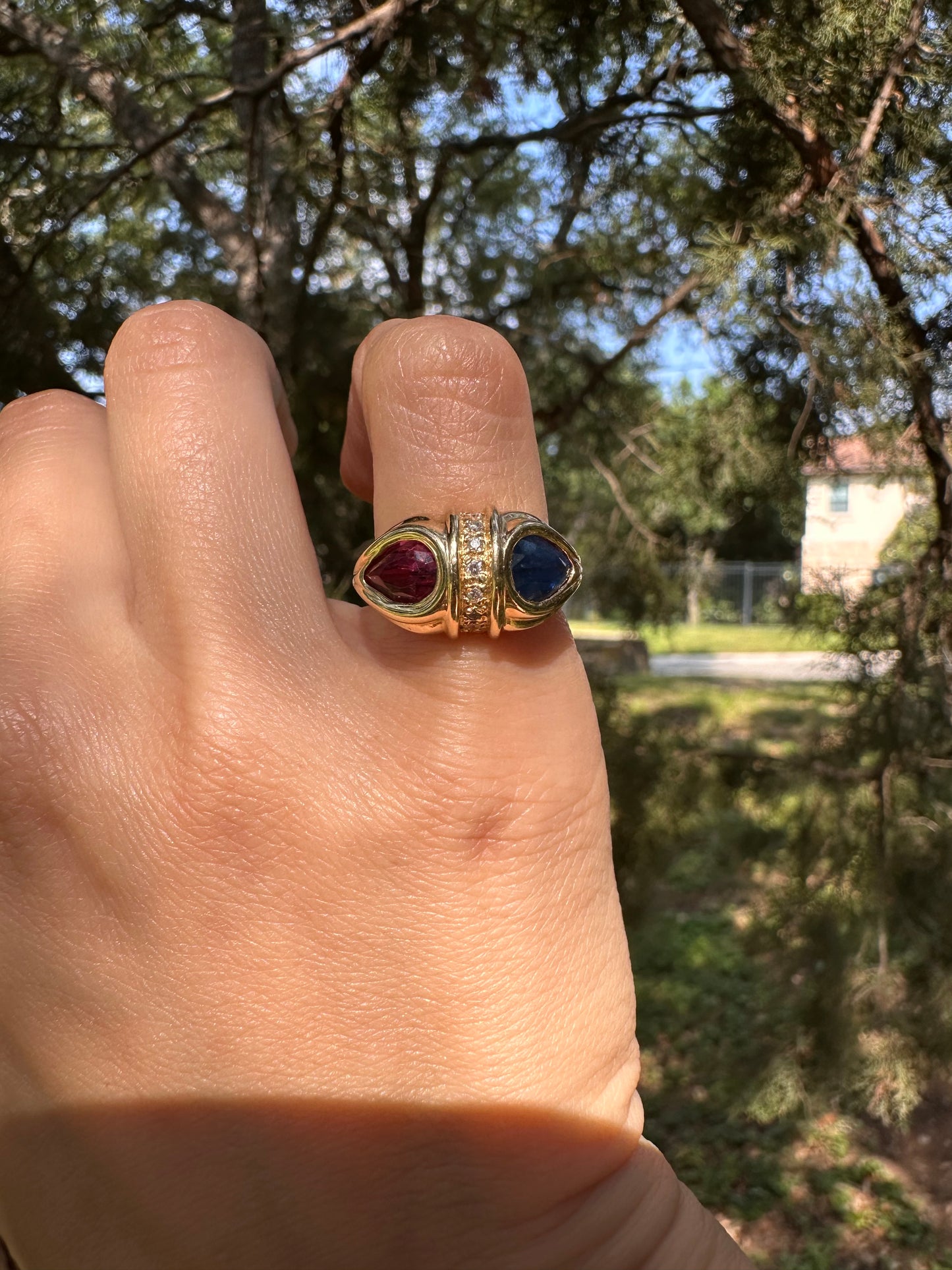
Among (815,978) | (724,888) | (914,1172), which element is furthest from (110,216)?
(724,888)

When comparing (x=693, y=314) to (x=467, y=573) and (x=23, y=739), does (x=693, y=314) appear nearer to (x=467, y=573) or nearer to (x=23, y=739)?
(x=467, y=573)

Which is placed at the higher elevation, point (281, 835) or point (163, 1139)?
point (281, 835)

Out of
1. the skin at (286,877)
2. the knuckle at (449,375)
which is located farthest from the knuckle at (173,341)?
the knuckle at (449,375)

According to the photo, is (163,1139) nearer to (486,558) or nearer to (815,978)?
(486,558)

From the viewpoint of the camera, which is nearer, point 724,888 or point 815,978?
point 815,978

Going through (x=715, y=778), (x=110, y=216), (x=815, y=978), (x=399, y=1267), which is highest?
(x=110, y=216)

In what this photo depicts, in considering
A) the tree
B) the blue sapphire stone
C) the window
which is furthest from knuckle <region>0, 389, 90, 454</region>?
the window

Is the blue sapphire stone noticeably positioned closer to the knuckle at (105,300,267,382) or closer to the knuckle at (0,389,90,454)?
the knuckle at (105,300,267,382)
